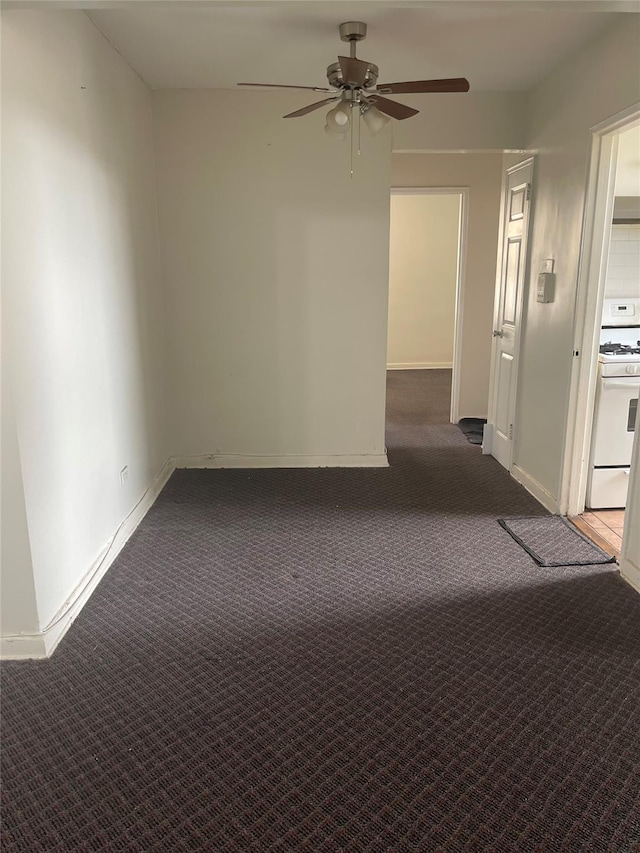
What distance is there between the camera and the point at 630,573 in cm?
301

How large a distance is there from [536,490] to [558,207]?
1.79 m

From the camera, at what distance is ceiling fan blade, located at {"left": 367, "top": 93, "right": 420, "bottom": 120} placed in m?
3.01

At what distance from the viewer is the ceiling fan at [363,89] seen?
9.32 feet

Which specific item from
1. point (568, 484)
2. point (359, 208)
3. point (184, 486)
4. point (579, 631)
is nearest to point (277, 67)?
point (359, 208)

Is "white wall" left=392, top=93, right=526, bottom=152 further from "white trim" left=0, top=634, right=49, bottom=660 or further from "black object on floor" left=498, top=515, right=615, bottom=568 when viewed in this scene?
"white trim" left=0, top=634, right=49, bottom=660

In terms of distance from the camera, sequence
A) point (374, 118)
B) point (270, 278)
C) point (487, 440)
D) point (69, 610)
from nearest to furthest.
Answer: point (69, 610) < point (374, 118) < point (270, 278) < point (487, 440)

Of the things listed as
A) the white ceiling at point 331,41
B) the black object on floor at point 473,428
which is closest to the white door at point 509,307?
the black object on floor at point 473,428

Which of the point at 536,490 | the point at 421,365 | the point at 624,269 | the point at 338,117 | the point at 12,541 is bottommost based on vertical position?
the point at 536,490

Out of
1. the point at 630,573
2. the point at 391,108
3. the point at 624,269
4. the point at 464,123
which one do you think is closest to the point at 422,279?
the point at 464,123

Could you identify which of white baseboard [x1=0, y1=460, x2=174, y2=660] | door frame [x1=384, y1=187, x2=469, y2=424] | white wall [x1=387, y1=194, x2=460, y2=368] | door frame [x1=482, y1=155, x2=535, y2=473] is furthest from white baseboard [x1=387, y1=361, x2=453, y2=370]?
white baseboard [x1=0, y1=460, x2=174, y2=660]

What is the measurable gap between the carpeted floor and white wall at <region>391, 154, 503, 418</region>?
2676 millimetres

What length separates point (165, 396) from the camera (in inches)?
180

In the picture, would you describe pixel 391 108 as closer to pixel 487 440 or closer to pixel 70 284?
pixel 70 284

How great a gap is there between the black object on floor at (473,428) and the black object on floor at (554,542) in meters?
1.73
